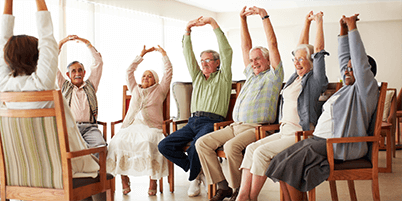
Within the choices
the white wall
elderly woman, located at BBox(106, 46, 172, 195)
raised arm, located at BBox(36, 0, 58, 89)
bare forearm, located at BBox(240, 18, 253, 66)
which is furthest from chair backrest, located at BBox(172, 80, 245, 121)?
the white wall

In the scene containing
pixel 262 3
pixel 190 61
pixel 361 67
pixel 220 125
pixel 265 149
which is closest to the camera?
pixel 361 67

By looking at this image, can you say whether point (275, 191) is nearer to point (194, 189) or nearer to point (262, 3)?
point (194, 189)

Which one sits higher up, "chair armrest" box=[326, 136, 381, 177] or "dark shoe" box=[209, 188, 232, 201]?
"chair armrest" box=[326, 136, 381, 177]

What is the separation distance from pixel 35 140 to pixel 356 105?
1967 millimetres

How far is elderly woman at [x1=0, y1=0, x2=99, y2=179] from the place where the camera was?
2.06 meters

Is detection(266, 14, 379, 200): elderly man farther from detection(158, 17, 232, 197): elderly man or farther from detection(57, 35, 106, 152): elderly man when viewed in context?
detection(57, 35, 106, 152): elderly man

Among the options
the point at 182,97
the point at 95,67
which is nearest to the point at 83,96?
the point at 95,67

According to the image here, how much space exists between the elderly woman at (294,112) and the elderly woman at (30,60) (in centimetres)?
Answer: 120

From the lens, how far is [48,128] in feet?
6.64

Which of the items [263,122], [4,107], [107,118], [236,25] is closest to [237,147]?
Result: [263,122]

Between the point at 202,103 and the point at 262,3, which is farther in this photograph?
the point at 262,3

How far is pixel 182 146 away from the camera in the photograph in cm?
342

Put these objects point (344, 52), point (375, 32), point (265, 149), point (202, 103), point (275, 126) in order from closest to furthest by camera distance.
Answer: point (344, 52) → point (265, 149) → point (275, 126) → point (202, 103) → point (375, 32)

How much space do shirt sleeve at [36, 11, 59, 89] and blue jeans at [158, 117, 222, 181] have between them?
1.50 metres
